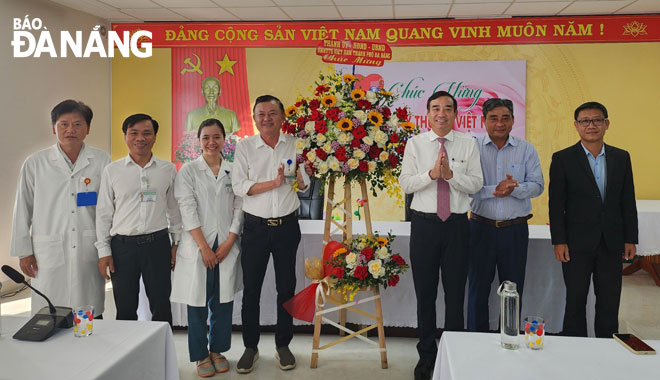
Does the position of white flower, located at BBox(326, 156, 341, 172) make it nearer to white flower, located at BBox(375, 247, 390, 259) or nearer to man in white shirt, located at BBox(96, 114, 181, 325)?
white flower, located at BBox(375, 247, 390, 259)

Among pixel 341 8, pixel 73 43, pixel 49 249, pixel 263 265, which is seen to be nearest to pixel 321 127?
pixel 263 265

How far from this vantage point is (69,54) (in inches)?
233

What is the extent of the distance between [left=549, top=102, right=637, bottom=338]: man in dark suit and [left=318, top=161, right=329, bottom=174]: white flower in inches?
54.3

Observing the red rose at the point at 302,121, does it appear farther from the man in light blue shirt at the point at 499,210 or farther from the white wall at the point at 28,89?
the white wall at the point at 28,89

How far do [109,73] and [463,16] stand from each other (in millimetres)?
4694

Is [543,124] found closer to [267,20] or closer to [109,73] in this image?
[267,20]

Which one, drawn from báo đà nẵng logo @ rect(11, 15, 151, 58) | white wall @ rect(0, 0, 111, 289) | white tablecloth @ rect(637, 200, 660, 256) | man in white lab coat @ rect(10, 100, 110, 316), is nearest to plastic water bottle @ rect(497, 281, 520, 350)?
man in white lab coat @ rect(10, 100, 110, 316)

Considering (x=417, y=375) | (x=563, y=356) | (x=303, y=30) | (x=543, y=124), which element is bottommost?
(x=417, y=375)

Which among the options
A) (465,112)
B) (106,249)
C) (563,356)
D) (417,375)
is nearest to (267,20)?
(465,112)

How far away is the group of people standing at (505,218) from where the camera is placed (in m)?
2.82

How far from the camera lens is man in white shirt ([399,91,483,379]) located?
2.79m

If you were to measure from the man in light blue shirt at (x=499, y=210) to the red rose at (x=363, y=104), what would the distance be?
2.62 ft

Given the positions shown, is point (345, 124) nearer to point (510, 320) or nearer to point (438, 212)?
point (438, 212)

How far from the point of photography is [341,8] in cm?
573
